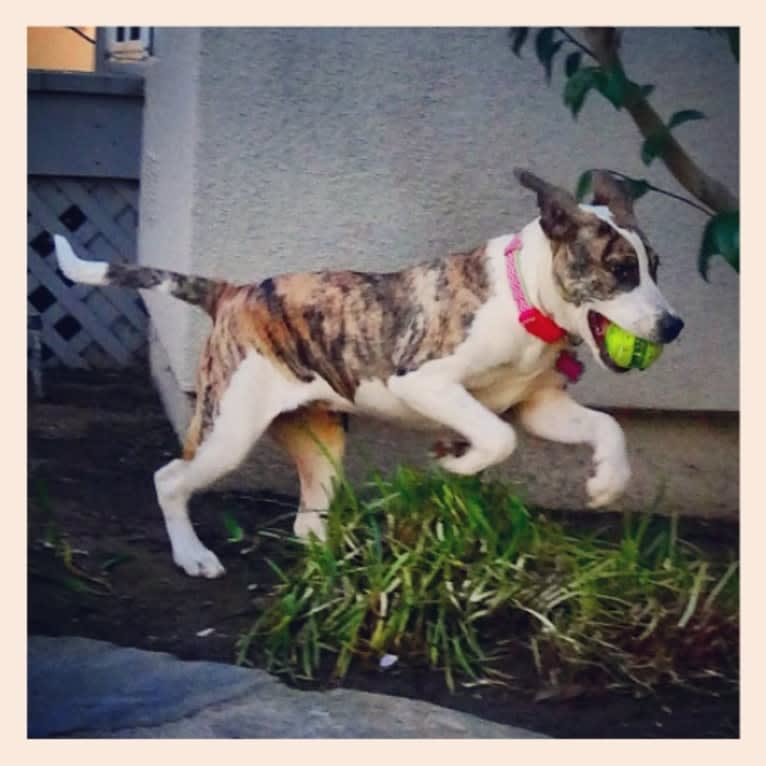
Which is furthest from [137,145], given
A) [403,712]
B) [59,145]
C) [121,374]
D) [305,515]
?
[403,712]

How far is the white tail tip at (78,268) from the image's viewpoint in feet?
13.0

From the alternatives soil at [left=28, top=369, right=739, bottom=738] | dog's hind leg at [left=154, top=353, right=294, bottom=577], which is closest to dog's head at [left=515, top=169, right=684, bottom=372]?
soil at [left=28, top=369, right=739, bottom=738]

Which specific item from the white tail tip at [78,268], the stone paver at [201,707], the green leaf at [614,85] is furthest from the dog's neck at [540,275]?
the white tail tip at [78,268]

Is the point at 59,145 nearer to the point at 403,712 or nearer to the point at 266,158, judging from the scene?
the point at 266,158

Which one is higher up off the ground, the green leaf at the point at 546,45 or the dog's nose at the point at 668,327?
the green leaf at the point at 546,45

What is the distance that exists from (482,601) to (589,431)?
20.0 inches

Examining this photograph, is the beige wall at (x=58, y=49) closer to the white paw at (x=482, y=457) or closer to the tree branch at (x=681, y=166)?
the tree branch at (x=681, y=166)

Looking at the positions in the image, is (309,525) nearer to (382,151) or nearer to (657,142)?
(382,151)

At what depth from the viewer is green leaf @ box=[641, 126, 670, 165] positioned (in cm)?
384

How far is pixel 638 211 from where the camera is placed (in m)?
4.32

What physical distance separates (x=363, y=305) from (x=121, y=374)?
0.84 m

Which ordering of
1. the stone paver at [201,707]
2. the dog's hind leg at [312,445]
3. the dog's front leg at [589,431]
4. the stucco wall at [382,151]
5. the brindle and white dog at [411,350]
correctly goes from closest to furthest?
1. the stone paver at [201,707]
2. the brindle and white dog at [411,350]
3. the dog's front leg at [589,431]
4. the dog's hind leg at [312,445]
5. the stucco wall at [382,151]

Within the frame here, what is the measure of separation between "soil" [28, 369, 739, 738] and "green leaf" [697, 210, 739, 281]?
2.30ft

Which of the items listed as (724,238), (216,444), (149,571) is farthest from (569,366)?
(149,571)
